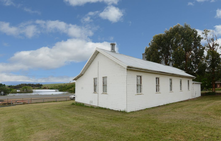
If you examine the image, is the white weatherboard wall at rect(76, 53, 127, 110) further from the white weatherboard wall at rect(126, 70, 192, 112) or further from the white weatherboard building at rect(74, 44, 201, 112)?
the white weatherboard wall at rect(126, 70, 192, 112)

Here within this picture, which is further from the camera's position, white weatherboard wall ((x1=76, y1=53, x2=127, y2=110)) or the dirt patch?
white weatherboard wall ((x1=76, y1=53, x2=127, y2=110))

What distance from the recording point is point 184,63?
3256cm

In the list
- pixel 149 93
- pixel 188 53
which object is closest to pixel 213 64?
pixel 188 53

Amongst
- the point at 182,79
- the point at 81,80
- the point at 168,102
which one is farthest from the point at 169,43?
the point at 81,80

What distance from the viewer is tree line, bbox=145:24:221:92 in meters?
27.9

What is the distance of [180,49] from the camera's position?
106 feet

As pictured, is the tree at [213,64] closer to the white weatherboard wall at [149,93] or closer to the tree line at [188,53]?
the tree line at [188,53]

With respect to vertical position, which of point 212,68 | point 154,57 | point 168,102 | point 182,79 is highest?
point 154,57

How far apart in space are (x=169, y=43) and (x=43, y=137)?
36.4m

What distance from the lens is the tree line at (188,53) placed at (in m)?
27.9

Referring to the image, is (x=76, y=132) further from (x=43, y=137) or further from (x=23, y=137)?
(x=23, y=137)

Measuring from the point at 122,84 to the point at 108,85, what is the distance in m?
1.80

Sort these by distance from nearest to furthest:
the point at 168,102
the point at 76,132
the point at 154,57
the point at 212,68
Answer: the point at 76,132, the point at 168,102, the point at 212,68, the point at 154,57

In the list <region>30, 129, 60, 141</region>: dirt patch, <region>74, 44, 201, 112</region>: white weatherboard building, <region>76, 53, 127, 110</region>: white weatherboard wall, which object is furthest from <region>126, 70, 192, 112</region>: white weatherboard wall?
<region>30, 129, 60, 141</region>: dirt patch
